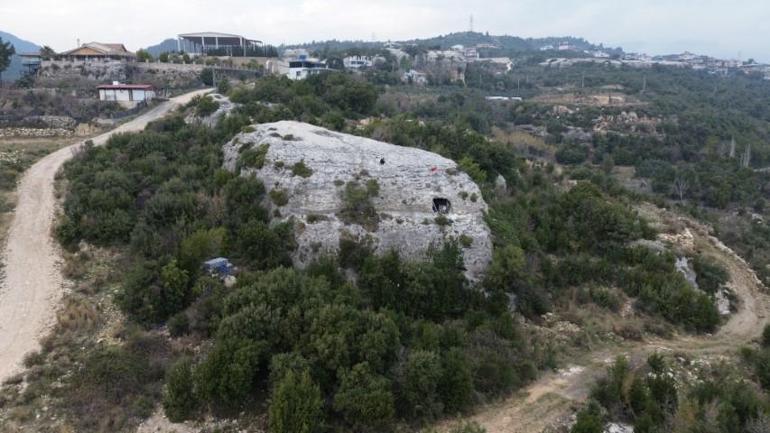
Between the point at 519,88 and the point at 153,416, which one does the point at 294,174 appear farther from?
the point at 519,88

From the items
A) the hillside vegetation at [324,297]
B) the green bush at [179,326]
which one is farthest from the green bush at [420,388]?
the green bush at [179,326]

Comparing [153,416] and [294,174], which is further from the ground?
[294,174]

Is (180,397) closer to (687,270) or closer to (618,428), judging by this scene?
(618,428)

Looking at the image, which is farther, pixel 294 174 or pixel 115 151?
pixel 115 151

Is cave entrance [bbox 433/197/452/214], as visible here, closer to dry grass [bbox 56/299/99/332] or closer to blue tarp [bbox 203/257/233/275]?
blue tarp [bbox 203/257/233/275]

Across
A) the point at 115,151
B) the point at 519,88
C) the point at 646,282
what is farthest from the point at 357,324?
the point at 519,88

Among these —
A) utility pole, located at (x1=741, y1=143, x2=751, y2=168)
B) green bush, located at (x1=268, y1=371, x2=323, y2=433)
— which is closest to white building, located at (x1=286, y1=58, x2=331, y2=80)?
utility pole, located at (x1=741, y1=143, x2=751, y2=168)

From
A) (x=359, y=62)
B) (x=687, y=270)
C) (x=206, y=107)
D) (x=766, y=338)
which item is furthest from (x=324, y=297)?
(x=359, y=62)

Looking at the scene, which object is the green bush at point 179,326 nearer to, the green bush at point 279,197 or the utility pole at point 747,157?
the green bush at point 279,197
